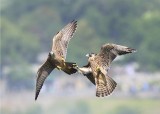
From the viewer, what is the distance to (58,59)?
9180 mm

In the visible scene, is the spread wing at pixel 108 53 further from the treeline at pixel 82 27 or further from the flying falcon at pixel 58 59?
the treeline at pixel 82 27

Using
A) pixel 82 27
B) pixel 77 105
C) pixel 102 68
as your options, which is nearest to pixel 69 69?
pixel 102 68

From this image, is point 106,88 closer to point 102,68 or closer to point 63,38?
point 102,68

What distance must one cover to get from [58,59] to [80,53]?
48.1m

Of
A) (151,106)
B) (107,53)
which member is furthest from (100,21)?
(107,53)

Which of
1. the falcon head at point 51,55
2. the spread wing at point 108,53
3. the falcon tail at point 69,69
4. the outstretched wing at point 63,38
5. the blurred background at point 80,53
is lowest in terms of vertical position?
the falcon tail at point 69,69

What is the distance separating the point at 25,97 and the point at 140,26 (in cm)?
1119

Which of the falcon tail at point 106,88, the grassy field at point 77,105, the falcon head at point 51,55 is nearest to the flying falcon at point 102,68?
the falcon tail at point 106,88

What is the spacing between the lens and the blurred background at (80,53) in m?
55.5

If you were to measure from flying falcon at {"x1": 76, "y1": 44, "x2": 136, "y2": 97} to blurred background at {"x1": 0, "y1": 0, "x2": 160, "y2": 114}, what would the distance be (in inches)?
1545

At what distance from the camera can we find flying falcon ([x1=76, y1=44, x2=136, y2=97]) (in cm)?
898

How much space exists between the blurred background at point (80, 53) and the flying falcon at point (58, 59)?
38878 millimetres

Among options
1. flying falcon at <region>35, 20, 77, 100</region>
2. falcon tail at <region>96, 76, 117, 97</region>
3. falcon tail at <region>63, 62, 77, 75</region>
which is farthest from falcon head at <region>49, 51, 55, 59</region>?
falcon tail at <region>96, 76, 117, 97</region>

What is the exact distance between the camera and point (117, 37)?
66.1 meters
